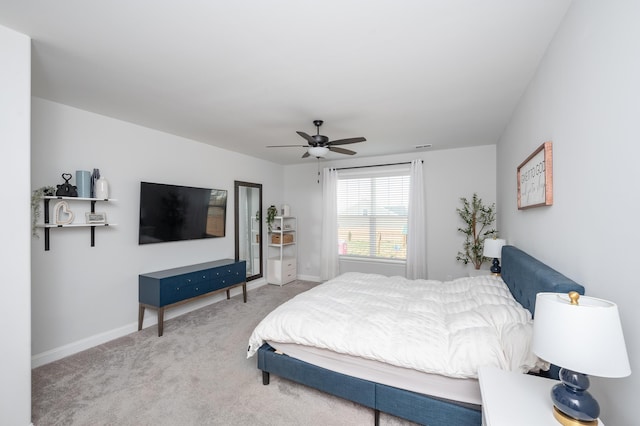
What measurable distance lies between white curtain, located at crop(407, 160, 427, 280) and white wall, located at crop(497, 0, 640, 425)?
113 inches

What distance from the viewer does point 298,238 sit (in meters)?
6.30

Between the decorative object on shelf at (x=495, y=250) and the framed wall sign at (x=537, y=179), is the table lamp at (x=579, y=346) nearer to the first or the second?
the framed wall sign at (x=537, y=179)

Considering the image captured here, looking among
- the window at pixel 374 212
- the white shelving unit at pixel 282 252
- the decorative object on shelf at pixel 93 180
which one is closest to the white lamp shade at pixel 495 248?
the window at pixel 374 212

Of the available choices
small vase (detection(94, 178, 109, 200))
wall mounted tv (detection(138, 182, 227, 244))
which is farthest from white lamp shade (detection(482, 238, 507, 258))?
small vase (detection(94, 178, 109, 200))

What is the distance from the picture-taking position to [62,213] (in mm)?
2898

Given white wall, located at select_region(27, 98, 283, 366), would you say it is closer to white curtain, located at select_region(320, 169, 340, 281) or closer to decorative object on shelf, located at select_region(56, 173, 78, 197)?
decorative object on shelf, located at select_region(56, 173, 78, 197)

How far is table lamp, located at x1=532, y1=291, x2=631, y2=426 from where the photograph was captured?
895mm

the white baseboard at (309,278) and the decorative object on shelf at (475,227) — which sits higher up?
the decorative object on shelf at (475,227)

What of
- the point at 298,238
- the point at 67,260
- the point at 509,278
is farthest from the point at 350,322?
the point at 298,238

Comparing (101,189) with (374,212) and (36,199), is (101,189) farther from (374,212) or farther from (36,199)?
(374,212)

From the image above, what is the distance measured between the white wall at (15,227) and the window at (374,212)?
4.64 metres

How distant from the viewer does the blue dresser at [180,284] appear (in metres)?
3.38

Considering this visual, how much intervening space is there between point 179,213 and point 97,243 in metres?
1.04

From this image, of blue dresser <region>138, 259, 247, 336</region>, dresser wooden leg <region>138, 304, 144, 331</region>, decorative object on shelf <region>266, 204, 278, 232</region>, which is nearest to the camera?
blue dresser <region>138, 259, 247, 336</region>
